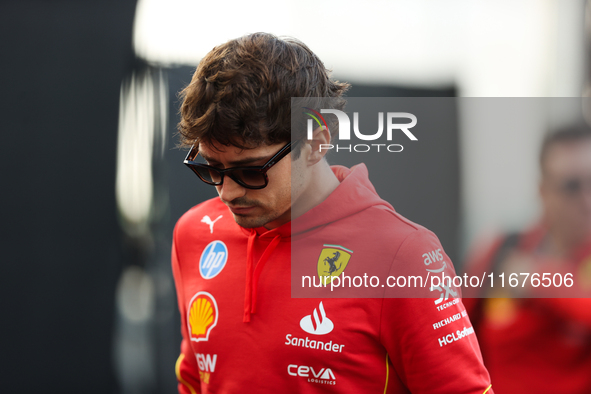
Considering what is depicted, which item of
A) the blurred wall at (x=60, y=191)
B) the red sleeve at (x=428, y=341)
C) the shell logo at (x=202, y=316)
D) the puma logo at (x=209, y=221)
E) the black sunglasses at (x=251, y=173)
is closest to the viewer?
the red sleeve at (x=428, y=341)

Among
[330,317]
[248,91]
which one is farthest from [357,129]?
[330,317]

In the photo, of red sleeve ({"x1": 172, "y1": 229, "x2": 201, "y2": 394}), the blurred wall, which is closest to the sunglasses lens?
red sleeve ({"x1": 172, "y1": 229, "x2": 201, "y2": 394})

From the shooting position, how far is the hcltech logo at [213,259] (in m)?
1.12

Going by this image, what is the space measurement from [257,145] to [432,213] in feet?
3.19

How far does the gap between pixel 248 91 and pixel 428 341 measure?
2.04 ft

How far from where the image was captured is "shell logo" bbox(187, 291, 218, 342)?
1.06m

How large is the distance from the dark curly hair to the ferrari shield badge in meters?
0.27

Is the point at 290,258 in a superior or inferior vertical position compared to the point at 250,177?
inferior

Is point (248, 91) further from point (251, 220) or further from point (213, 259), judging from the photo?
point (213, 259)

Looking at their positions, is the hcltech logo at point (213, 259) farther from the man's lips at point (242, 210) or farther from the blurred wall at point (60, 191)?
the blurred wall at point (60, 191)

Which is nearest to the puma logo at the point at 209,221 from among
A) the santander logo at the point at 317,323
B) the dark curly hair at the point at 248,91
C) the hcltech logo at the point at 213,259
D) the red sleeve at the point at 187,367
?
the hcltech logo at the point at 213,259

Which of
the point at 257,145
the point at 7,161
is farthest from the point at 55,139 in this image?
the point at 257,145

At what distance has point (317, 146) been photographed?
103cm

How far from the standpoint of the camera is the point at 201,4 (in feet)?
6.53
